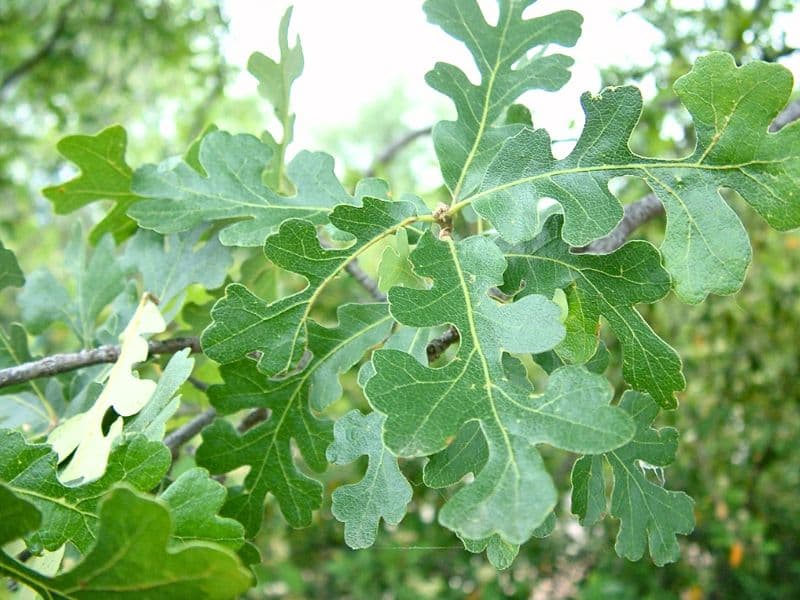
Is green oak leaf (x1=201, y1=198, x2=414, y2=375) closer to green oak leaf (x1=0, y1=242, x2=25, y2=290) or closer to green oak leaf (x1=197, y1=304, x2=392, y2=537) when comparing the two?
green oak leaf (x1=197, y1=304, x2=392, y2=537)

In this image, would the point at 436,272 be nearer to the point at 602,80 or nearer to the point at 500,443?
the point at 500,443

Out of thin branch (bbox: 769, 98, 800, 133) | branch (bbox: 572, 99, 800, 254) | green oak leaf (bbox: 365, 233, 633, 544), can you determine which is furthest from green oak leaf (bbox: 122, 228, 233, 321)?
thin branch (bbox: 769, 98, 800, 133)

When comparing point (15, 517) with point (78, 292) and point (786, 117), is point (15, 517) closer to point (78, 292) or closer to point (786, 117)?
point (78, 292)

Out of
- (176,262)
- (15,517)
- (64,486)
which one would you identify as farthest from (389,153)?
(15,517)

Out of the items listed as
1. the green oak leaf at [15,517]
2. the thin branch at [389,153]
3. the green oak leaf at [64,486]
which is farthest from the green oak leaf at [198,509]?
the thin branch at [389,153]

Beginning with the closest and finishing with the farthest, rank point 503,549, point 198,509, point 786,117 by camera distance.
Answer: point 198,509 < point 503,549 < point 786,117

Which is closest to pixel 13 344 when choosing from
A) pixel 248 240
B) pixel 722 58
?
pixel 248 240
